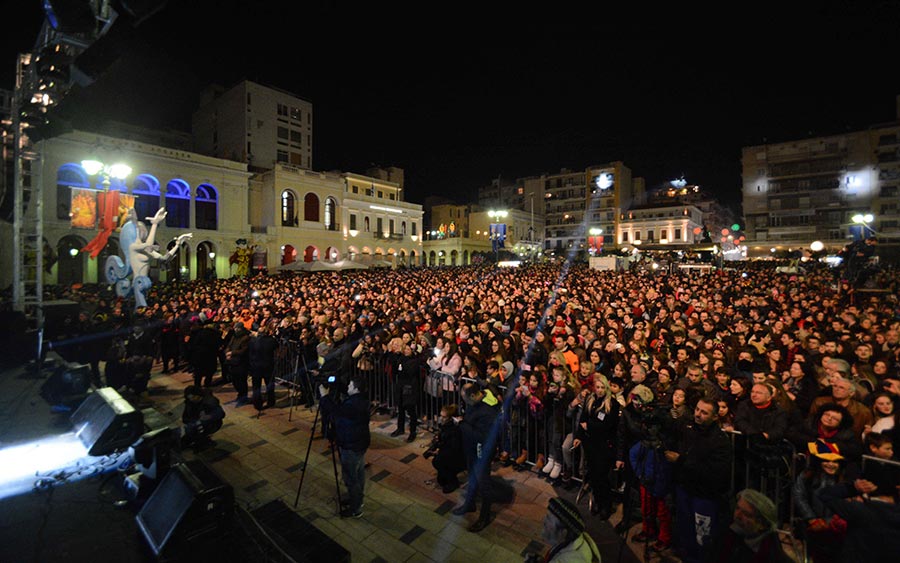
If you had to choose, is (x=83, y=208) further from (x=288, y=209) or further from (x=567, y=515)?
(x=567, y=515)

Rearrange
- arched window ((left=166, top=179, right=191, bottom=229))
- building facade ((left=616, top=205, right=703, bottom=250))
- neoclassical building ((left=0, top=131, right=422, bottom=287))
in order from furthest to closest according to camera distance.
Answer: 1. building facade ((left=616, top=205, right=703, bottom=250))
2. arched window ((left=166, top=179, right=191, bottom=229))
3. neoclassical building ((left=0, top=131, right=422, bottom=287))

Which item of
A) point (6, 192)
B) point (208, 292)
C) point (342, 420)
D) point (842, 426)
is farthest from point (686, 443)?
point (208, 292)

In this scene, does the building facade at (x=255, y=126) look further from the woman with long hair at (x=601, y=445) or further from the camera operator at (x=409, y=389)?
the woman with long hair at (x=601, y=445)

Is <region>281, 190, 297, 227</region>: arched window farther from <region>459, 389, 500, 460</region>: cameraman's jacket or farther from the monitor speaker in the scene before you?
<region>459, 389, 500, 460</region>: cameraman's jacket

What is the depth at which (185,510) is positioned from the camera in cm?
339

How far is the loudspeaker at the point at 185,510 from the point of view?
3.40m

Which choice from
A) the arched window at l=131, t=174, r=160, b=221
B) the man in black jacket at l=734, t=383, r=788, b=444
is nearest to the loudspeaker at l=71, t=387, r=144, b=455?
the man in black jacket at l=734, t=383, r=788, b=444

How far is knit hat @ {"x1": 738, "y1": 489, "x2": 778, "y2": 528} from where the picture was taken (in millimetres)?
2619

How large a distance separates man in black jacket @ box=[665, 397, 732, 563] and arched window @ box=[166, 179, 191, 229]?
124ft

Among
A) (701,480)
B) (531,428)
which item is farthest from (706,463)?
(531,428)

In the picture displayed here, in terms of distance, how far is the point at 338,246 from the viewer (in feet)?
149

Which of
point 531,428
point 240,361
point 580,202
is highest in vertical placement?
point 580,202

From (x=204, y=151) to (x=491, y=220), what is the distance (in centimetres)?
4073

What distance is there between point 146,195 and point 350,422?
35.9 meters
